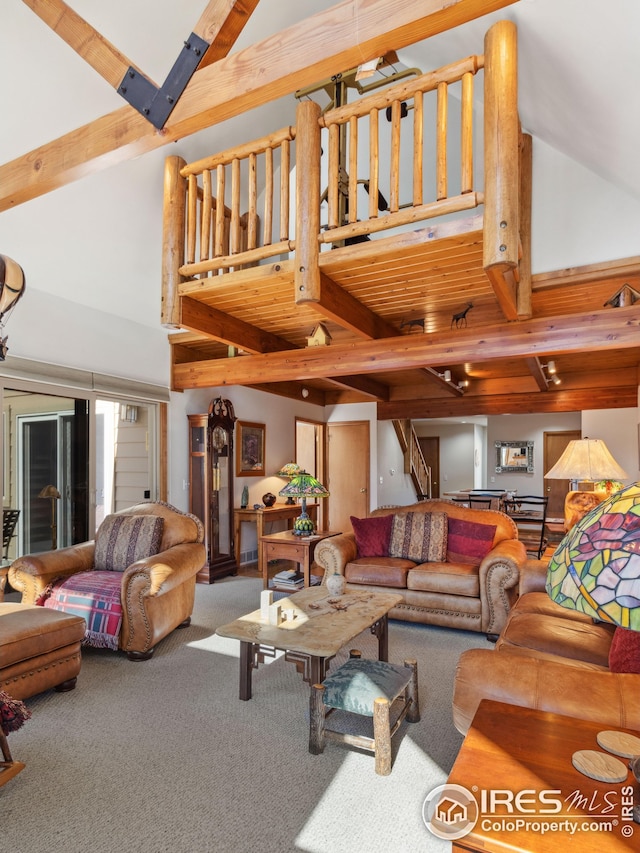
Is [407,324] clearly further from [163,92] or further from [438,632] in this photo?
[163,92]

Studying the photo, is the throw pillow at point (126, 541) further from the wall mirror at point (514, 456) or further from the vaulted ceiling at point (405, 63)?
the wall mirror at point (514, 456)

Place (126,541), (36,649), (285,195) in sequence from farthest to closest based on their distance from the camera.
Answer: (126,541) < (285,195) < (36,649)

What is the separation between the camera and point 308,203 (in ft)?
10.9

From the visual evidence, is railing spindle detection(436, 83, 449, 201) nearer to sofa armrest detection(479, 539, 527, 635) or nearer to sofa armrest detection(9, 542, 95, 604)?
sofa armrest detection(479, 539, 527, 635)

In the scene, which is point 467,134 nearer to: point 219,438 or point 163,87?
point 163,87

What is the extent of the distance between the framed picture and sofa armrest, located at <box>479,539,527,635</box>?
3.69 m

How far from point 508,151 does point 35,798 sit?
3754 millimetres

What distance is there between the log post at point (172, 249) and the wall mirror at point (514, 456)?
349 inches

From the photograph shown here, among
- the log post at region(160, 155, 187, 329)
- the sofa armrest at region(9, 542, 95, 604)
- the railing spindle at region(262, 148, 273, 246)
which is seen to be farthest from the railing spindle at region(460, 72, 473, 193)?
the sofa armrest at region(9, 542, 95, 604)

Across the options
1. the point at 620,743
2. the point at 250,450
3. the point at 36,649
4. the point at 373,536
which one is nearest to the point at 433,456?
the point at 250,450

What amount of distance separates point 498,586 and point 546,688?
220 centimetres

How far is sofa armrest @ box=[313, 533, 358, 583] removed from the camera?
175 inches

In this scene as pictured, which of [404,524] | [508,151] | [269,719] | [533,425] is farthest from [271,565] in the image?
[533,425]

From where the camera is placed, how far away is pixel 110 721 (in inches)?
104
